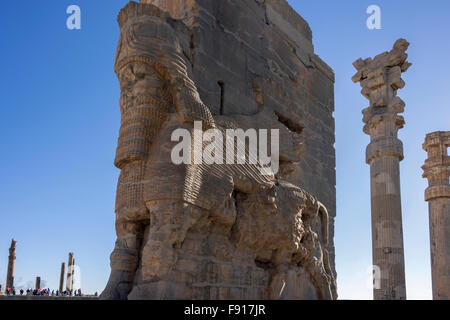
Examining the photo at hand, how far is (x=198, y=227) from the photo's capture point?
14.1 feet

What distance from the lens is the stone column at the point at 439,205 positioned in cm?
1563

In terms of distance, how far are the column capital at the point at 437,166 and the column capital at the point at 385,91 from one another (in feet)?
14.7

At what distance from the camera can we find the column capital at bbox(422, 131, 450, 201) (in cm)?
1656

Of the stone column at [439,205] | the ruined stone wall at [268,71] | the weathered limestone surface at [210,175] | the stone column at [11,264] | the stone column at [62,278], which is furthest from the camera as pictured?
the stone column at [62,278]

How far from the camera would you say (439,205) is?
16.4 meters

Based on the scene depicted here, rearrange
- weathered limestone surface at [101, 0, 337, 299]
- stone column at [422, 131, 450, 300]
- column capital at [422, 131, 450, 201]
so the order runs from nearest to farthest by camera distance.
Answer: weathered limestone surface at [101, 0, 337, 299]
stone column at [422, 131, 450, 300]
column capital at [422, 131, 450, 201]

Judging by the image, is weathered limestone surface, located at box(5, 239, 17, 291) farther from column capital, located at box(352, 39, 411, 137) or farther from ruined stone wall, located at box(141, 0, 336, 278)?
ruined stone wall, located at box(141, 0, 336, 278)

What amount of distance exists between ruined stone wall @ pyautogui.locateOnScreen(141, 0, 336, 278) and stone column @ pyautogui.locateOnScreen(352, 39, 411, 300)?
18.9ft

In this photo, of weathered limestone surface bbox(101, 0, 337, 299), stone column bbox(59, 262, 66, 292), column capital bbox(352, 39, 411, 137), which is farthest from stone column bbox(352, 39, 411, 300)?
stone column bbox(59, 262, 66, 292)

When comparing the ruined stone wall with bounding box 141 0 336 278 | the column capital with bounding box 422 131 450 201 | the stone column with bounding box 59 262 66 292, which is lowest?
the stone column with bounding box 59 262 66 292

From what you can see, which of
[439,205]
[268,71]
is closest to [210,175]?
[268,71]

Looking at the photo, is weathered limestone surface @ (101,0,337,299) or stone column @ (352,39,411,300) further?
stone column @ (352,39,411,300)

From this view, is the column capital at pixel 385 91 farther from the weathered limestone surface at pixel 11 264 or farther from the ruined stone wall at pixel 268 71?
the weathered limestone surface at pixel 11 264

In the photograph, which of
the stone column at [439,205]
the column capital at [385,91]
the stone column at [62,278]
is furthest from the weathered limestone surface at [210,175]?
the stone column at [62,278]
